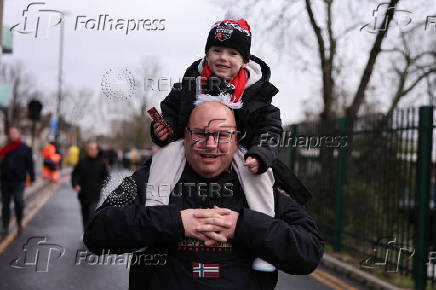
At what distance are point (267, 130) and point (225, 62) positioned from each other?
403 millimetres

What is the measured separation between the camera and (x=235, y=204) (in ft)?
6.95

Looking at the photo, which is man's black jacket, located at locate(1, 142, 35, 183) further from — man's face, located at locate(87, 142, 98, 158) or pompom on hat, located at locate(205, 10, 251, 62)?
pompom on hat, located at locate(205, 10, 251, 62)

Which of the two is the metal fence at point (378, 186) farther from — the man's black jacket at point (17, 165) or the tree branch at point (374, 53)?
the man's black jacket at point (17, 165)

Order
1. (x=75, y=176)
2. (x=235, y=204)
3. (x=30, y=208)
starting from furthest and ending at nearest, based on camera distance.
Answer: (x=30, y=208), (x=75, y=176), (x=235, y=204)

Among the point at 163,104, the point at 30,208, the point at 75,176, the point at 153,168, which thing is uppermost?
the point at 163,104

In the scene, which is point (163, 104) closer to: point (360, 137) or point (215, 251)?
point (215, 251)

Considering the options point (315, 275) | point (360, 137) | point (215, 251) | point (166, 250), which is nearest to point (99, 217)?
point (166, 250)

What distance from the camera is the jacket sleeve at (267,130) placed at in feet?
7.34

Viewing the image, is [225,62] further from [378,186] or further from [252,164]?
[378,186]

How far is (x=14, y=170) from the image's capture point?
938 cm

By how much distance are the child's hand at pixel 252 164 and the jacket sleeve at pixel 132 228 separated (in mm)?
364

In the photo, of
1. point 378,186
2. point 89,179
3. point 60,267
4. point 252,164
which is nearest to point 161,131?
point 252,164

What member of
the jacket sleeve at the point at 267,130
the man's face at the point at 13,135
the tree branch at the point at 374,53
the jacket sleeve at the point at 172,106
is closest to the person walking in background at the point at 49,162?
the man's face at the point at 13,135

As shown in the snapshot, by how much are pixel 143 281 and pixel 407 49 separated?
1470cm
